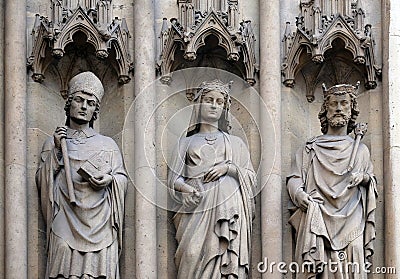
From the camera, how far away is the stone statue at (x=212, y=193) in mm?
17484

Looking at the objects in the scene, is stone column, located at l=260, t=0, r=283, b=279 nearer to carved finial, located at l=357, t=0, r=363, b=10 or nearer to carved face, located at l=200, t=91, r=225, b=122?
carved face, located at l=200, t=91, r=225, b=122

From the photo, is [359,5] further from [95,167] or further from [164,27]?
[95,167]

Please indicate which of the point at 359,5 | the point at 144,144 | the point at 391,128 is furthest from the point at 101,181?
the point at 359,5

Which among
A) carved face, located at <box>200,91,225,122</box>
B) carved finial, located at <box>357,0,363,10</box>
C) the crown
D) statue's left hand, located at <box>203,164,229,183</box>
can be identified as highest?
carved finial, located at <box>357,0,363,10</box>

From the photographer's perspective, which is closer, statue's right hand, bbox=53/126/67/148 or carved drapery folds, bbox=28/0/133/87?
statue's right hand, bbox=53/126/67/148

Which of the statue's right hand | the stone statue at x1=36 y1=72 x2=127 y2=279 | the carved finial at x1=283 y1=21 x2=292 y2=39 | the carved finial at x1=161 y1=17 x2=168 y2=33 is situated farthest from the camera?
the carved finial at x1=283 y1=21 x2=292 y2=39

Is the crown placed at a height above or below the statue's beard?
above

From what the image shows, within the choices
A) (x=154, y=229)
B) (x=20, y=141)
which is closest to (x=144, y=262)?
(x=154, y=229)

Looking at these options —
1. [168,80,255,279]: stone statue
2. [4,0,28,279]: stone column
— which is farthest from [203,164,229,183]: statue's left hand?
[4,0,28,279]: stone column

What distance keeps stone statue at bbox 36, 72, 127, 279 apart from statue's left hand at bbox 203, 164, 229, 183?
0.64 m

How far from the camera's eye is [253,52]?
18.2m

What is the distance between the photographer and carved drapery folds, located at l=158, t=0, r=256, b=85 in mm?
18047

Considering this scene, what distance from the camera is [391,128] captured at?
59.4 feet

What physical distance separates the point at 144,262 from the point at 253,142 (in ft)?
4.58
